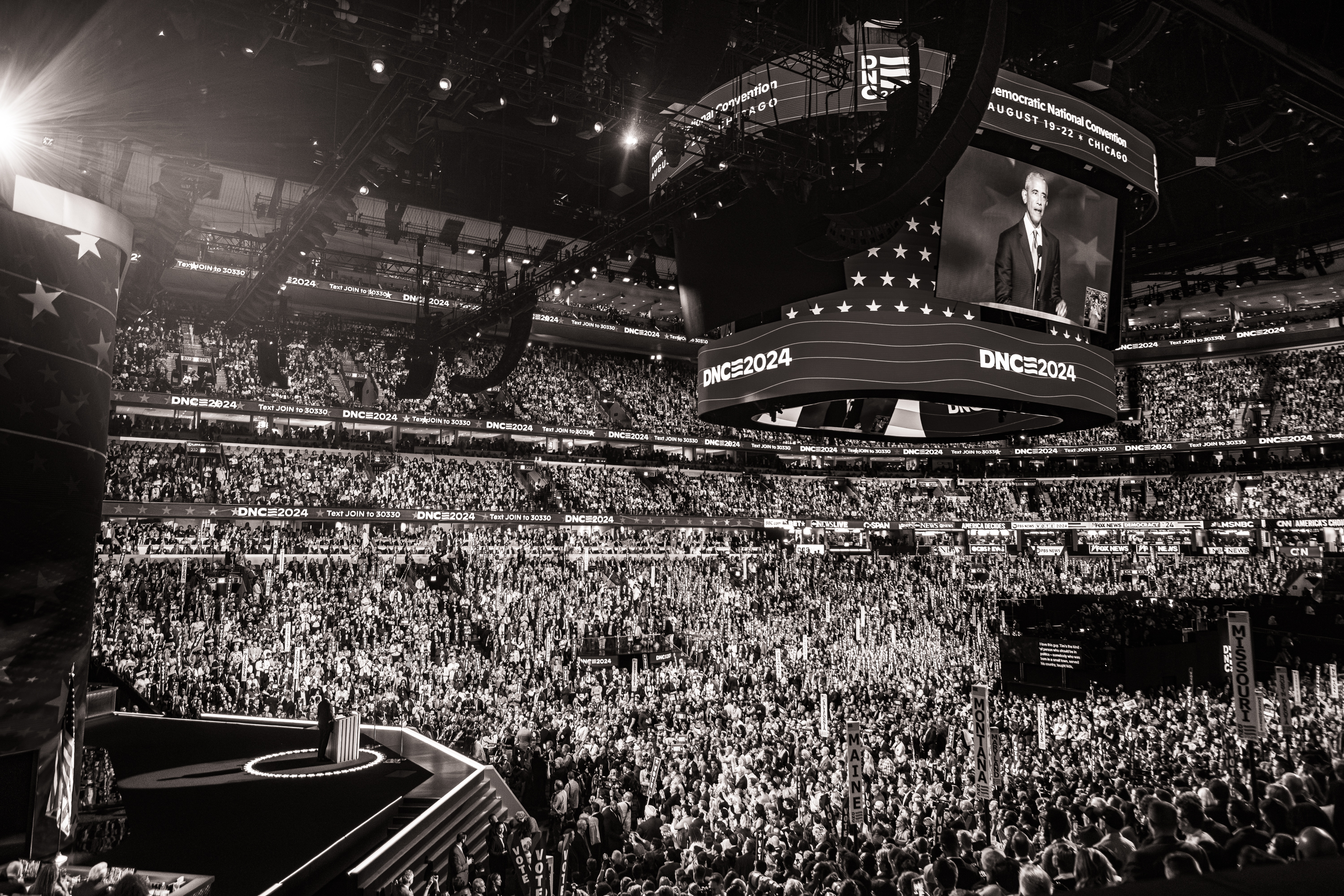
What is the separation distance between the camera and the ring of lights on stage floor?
1070 centimetres

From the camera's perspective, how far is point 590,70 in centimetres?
1187

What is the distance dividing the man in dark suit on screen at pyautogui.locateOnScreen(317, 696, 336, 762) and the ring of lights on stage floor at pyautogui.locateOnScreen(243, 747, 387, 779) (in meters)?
0.17

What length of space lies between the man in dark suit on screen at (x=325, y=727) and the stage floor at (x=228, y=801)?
741 mm

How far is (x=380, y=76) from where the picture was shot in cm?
1129

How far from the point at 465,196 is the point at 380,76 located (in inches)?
493

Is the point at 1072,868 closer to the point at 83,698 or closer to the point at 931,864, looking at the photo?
the point at 931,864

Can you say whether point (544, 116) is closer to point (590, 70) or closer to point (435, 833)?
point (590, 70)

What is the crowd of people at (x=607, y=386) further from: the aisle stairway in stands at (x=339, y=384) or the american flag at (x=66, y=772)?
the american flag at (x=66, y=772)

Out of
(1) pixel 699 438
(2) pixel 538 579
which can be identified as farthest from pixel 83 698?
(1) pixel 699 438

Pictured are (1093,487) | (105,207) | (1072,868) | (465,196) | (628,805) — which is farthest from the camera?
(1093,487)

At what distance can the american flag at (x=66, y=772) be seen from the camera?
7223mm

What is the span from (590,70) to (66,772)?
10183 mm

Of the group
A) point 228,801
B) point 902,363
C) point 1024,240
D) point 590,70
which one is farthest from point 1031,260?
point 228,801

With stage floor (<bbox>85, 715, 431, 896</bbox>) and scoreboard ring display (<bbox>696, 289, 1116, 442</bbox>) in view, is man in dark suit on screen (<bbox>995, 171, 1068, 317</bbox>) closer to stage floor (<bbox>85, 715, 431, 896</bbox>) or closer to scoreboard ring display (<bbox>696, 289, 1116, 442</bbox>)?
scoreboard ring display (<bbox>696, 289, 1116, 442</bbox>)
